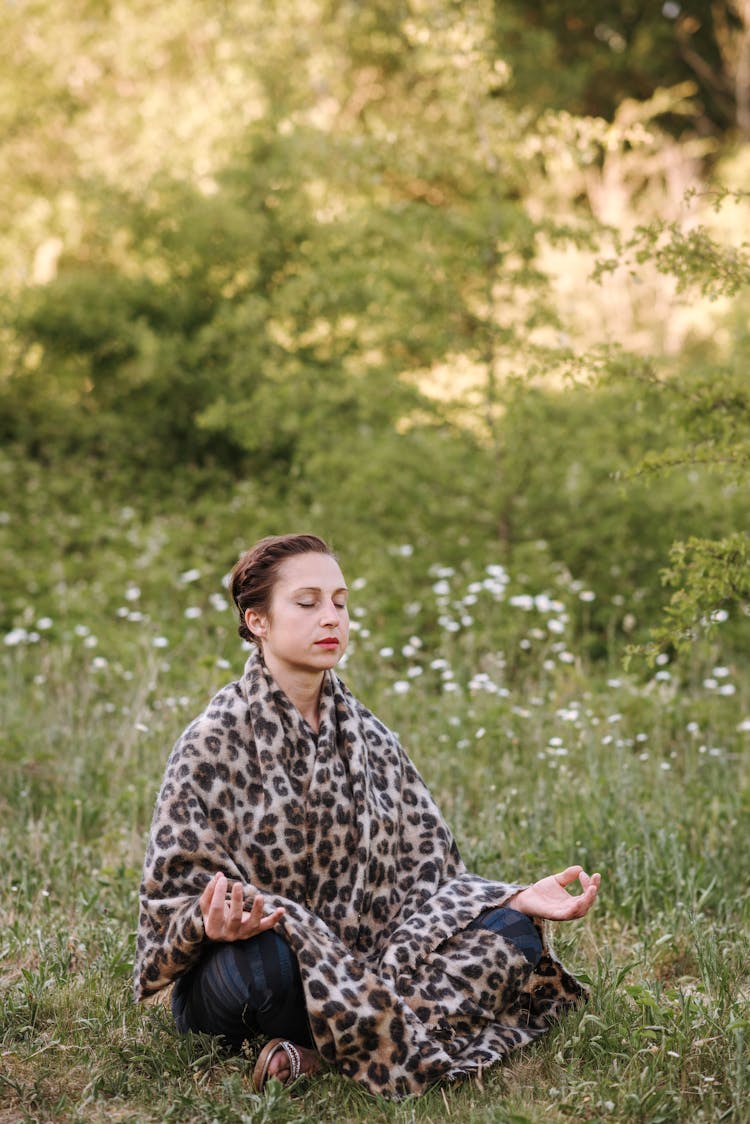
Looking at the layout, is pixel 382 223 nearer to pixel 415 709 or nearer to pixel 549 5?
pixel 415 709

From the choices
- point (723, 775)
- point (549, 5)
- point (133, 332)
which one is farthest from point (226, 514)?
point (549, 5)

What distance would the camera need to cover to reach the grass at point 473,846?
2.84 metres

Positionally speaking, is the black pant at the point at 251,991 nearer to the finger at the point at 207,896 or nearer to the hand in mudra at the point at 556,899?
the finger at the point at 207,896

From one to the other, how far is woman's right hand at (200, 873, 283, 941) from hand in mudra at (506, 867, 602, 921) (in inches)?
27.6

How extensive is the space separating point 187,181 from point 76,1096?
9627 mm

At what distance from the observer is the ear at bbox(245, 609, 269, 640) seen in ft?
10.3

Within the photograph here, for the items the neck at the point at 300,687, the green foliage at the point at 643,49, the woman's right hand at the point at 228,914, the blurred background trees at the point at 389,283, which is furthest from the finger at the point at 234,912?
the green foliage at the point at 643,49

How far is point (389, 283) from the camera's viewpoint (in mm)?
7438

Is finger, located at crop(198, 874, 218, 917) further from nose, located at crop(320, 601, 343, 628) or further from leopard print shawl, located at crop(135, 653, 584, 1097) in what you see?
nose, located at crop(320, 601, 343, 628)

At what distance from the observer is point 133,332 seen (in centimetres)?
1092

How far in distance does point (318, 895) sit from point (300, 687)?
A: 1.67ft

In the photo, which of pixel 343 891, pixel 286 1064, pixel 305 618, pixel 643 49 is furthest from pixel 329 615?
pixel 643 49

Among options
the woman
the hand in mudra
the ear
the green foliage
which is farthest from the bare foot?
the green foliage

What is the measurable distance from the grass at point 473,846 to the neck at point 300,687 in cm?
82
